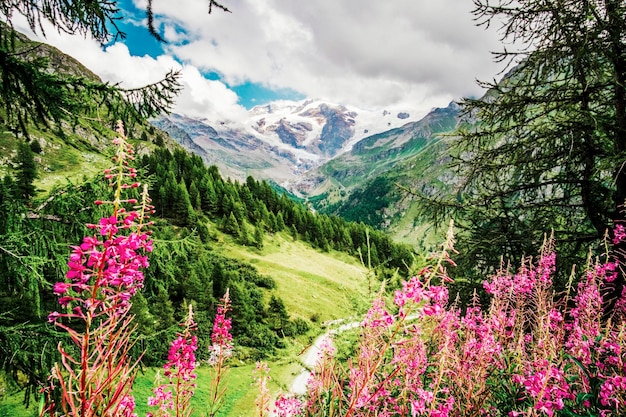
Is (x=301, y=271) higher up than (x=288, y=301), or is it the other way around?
(x=301, y=271)

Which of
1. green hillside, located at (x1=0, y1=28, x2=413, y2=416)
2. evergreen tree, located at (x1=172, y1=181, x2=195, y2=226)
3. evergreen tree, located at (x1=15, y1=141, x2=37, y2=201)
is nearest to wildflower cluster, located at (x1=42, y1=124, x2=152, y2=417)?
green hillside, located at (x1=0, y1=28, x2=413, y2=416)

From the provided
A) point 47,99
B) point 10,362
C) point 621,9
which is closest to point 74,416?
point 10,362

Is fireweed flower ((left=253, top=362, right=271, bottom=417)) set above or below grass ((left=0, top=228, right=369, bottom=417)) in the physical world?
above

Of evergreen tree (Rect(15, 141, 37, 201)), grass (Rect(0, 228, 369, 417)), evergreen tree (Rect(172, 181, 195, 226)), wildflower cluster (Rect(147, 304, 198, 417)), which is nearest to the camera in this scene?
wildflower cluster (Rect(147, 304, 198, 417))

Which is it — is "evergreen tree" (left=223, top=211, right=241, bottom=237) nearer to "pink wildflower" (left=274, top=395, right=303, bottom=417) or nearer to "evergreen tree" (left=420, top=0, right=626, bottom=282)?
"evergreen tree" (left=420, top=0, right=626, bottom=282)

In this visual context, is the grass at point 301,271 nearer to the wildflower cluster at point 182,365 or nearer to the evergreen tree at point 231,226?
the evergreen tree at point 231,226

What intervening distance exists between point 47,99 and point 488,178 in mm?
10007

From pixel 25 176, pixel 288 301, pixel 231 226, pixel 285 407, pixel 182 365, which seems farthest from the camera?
pixel 231 226

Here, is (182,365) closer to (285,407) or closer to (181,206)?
(285,407)

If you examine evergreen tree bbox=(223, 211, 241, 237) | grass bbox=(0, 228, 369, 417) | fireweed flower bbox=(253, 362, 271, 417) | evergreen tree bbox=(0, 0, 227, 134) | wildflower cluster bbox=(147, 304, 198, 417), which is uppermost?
evergreen tree bbox=(0, 0, 227, 134)

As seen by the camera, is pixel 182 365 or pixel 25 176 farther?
pixel 25 176

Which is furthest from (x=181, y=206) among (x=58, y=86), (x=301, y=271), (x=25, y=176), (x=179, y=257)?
(x=58, y=86)

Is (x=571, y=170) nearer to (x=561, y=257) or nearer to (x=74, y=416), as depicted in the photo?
(x=561, y=257)

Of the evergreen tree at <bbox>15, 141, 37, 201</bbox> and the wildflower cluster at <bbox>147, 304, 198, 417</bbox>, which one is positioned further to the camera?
the evergreen tree at <bbox>15, 141, 37, 201</bbox>
